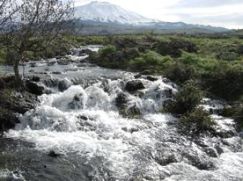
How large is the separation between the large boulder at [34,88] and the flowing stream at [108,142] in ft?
2.50

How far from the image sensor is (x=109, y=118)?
2616 cm

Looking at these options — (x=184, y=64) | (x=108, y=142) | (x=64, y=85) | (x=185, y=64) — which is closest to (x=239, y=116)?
(x=108, y=142)

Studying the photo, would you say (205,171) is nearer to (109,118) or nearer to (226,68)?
(109,118)

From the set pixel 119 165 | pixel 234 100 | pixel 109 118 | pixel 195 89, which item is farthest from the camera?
pixel 234 100

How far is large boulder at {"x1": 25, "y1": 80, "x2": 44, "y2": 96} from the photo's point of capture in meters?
28.2

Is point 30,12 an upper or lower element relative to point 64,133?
upper

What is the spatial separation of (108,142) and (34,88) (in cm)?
896

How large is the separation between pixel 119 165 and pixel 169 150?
357 cm

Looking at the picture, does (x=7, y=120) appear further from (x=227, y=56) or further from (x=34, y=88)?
(x=227, y=56)

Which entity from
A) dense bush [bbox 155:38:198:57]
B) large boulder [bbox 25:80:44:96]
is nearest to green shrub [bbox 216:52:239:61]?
dense bush [bbox 155:38:198:57]

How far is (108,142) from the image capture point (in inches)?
856

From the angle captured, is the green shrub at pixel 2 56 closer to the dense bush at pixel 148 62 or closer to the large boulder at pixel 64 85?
the dense bush at pixel 148 62

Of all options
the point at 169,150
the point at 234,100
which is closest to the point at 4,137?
the point at 169,150

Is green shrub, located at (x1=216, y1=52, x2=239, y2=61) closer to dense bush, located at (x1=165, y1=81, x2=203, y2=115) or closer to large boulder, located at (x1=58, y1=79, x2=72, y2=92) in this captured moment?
dense bush, located at (x1=165, y1=81, x2=203, y2=115)
